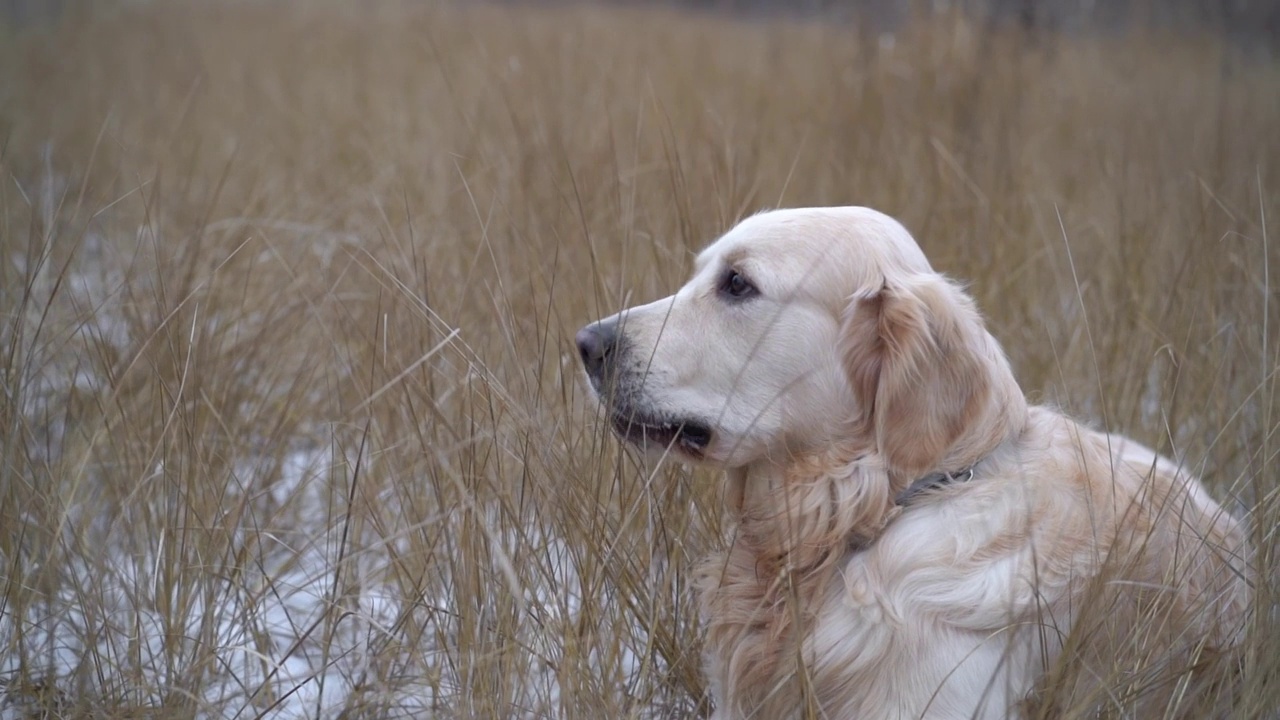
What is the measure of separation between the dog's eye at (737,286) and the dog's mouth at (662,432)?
25cm

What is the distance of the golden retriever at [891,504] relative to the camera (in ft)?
5.36

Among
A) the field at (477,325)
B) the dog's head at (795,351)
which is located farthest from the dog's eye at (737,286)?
the field at (477,325)

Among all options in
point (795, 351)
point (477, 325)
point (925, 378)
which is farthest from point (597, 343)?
point (477, 325)

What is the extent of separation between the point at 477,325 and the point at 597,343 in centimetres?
87

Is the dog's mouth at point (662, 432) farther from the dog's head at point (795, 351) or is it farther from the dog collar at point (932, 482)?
the dog collar at point (932, 482)

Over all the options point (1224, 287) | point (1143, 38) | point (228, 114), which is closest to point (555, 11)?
point (228, 114)

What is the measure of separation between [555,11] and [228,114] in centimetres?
548

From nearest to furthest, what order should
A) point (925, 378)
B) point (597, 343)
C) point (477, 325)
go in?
point (925, 378)
point (597, 343)
point (477, 325)

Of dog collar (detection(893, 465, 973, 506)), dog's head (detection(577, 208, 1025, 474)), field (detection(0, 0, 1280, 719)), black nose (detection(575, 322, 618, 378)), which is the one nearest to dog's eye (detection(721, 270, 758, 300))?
dog's head (detection(577, 208, 1025, 474))

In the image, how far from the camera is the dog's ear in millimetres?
1743

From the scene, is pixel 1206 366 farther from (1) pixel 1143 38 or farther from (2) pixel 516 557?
(1) pixel 1143 38

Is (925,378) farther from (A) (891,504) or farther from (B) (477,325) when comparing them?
(B) (477,325)

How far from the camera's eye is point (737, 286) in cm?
193

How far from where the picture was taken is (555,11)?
433 inches
